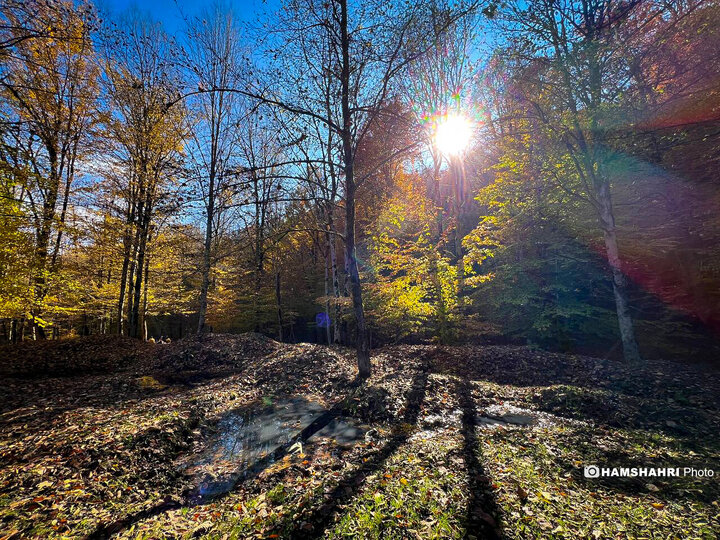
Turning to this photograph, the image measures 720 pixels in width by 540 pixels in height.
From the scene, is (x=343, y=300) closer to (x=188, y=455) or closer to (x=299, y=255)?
(x=188, y=455)

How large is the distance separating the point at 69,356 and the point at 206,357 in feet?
12.8

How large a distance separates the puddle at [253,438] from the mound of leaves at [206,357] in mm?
3451

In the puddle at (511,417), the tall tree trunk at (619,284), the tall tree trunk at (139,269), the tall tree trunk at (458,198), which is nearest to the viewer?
the puddle at (511,417)

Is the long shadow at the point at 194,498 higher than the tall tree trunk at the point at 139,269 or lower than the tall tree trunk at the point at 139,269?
lower

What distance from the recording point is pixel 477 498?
120 inches

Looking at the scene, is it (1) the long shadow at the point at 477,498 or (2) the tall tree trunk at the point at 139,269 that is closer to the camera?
(1) the long shadow at the point at 477,498

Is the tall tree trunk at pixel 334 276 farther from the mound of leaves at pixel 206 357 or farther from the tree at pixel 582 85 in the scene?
the tree at pixel 582 85

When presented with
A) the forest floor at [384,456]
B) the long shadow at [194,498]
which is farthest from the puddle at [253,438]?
the forest floor at [384,456]

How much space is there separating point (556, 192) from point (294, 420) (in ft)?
36.8

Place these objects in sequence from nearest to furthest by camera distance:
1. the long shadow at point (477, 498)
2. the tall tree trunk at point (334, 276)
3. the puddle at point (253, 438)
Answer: the long shadow at point (477, 498)
the puddle at point (253, 438)
the tall tree trunk at point (334, 276)

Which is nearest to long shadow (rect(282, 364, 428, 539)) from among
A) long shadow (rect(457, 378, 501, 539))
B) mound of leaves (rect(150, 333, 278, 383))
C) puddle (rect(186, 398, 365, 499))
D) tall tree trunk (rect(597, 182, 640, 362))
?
puddle (rect(186, 398, 365, 499))

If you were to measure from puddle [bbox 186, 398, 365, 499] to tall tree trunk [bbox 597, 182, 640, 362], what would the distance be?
8.82 metres

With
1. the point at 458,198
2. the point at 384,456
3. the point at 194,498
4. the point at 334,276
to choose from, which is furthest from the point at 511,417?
the point at 458,198

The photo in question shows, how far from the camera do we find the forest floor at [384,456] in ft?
8.98
